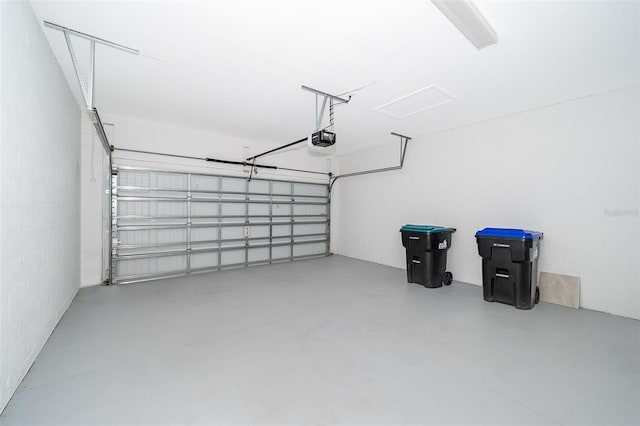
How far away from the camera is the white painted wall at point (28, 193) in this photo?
1.63 metres

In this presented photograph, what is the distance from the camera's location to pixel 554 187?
360 cm

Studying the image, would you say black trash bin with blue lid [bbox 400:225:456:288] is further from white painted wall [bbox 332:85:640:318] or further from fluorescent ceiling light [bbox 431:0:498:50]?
fluorescent ceiling light [bbox 431:0:498:50]

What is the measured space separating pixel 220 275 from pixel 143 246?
138 centimetres

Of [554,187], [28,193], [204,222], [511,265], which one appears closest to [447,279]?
[511,265]

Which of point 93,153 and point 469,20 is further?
point 93,153

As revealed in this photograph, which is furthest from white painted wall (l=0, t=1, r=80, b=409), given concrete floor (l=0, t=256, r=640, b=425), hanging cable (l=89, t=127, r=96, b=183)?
hanging cable (l=89, t=127, r=96, b=183)

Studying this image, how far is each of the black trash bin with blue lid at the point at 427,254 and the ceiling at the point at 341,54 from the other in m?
1.86

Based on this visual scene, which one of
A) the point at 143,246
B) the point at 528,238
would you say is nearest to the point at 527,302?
the point at 528,238

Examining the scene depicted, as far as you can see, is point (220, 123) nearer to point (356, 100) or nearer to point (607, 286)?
point (356, 100)

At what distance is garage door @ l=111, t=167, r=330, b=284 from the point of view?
4.48m

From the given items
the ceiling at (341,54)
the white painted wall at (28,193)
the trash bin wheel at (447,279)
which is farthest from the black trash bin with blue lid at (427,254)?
the white painted wall at (28,193)

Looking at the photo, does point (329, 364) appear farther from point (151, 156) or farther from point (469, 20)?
point (151, 156)

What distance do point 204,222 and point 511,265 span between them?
202 inches

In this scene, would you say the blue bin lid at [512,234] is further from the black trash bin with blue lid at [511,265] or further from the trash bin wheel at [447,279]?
the trash bin wheel at [447,279]
